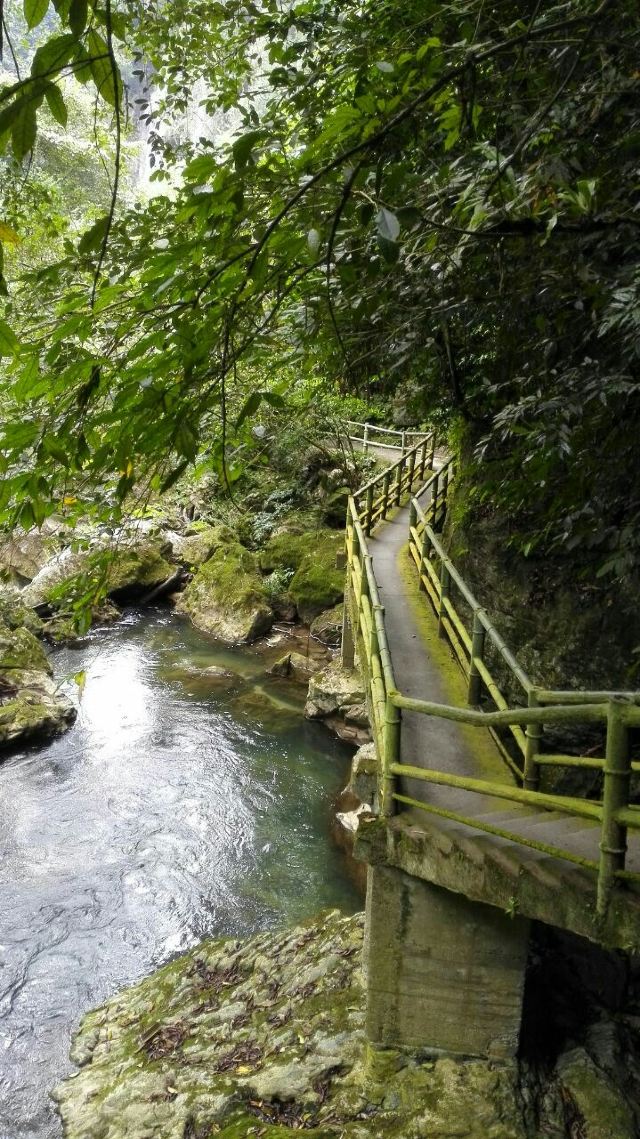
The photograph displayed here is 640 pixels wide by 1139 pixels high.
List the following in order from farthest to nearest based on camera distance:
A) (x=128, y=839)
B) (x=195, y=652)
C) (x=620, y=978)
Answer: (x=195, y=652), (x=128, y=839), (x=620, y=978)

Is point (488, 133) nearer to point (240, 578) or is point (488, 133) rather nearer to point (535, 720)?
point (535, 720)

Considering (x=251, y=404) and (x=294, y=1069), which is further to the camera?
(x=294, y=1069)

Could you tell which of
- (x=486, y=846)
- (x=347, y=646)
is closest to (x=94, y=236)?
(x=486, y=846)

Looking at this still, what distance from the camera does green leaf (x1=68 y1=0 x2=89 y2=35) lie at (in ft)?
3.52

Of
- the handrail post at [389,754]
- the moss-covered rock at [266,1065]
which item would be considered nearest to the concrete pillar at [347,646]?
the moss-covered rock at [266,1065]

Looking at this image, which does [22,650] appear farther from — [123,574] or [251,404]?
[251,404]

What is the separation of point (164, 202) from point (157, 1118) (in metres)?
5.65

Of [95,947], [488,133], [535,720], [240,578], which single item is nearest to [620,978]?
[535,720]

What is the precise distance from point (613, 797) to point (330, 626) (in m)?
12.0

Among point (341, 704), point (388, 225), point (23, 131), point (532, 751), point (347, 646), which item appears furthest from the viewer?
point (347, 646)

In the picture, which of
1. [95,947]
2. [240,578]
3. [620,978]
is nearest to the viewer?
[620,978]

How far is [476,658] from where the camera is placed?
531 centimetres

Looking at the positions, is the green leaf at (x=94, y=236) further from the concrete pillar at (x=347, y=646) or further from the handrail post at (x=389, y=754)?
the concrete pillar at (x=347, y=646)

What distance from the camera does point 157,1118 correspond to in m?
4.59
